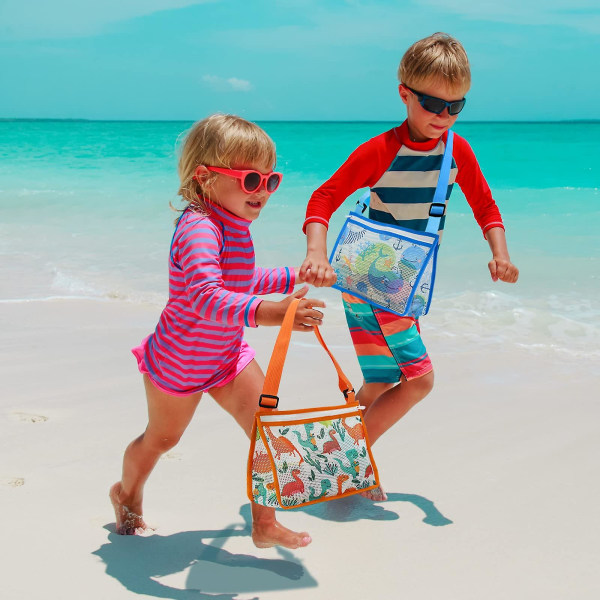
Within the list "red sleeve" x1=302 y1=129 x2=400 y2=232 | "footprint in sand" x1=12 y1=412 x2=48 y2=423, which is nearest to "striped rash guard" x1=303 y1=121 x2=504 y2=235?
"red sleeve" x1=302 y1=129 x2=400 y2=232

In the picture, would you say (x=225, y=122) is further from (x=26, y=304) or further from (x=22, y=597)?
(x=26, y=304)

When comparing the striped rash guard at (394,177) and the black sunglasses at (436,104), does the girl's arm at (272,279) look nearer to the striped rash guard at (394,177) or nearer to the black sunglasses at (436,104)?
the striped rash guard at (394,177)

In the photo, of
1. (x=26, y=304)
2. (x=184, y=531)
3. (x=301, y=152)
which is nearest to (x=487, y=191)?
(x=184, y=531)

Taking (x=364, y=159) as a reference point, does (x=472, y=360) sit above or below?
below

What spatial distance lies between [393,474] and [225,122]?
5.13 ft

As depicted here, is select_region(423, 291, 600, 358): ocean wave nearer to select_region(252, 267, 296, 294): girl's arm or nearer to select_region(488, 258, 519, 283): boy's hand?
select_region(488, 258, 519, 283): boy's hand

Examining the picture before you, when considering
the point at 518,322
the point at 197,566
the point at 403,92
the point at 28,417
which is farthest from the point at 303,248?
the point at 197,566

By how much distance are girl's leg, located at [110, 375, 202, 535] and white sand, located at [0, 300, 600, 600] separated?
82mm

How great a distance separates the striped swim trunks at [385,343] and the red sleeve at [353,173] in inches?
14.8

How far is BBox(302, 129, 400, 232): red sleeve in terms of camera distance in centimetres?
266

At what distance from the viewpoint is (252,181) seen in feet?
7.36

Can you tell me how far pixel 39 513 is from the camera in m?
2.65

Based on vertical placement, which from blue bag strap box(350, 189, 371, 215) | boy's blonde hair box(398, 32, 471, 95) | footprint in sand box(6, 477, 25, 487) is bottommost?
footprint in sand box(6, 477, 25, 487)

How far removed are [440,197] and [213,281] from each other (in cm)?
99
